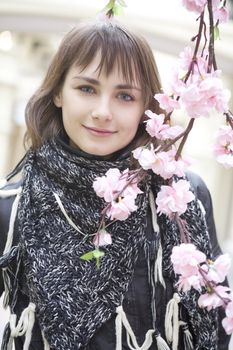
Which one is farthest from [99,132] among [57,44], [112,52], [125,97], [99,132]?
[57,44]

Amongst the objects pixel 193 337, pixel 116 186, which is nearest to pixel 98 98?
pixel 116 186

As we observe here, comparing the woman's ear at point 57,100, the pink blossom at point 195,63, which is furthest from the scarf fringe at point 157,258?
the pink blossom at point 195,63

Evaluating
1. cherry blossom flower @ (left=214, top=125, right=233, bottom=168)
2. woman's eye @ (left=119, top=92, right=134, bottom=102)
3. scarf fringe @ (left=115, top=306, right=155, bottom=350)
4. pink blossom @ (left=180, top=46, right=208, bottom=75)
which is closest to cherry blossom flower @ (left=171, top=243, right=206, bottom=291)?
cherry blossom flower @ (left=214, top=125, right=233, bottom=168)

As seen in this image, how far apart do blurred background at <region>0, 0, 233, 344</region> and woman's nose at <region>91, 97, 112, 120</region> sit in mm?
5120

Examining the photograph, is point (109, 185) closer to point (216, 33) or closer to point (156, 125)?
point (156, 125)

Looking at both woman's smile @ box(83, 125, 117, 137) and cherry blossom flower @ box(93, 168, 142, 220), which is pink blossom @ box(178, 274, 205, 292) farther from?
woman's smile @ box(83, 125, 117, 137)

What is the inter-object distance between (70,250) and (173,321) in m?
0.35

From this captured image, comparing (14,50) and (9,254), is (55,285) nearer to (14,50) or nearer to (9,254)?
(9,254)

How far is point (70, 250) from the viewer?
1.57 m

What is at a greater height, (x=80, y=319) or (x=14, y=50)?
(x=80, y=319)

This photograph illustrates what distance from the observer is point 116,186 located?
1186 mm

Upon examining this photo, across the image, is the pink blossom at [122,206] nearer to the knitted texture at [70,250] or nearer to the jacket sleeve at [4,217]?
the knitted texture at [70,250]

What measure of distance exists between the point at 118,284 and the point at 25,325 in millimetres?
283

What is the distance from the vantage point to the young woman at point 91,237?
1540 mm
